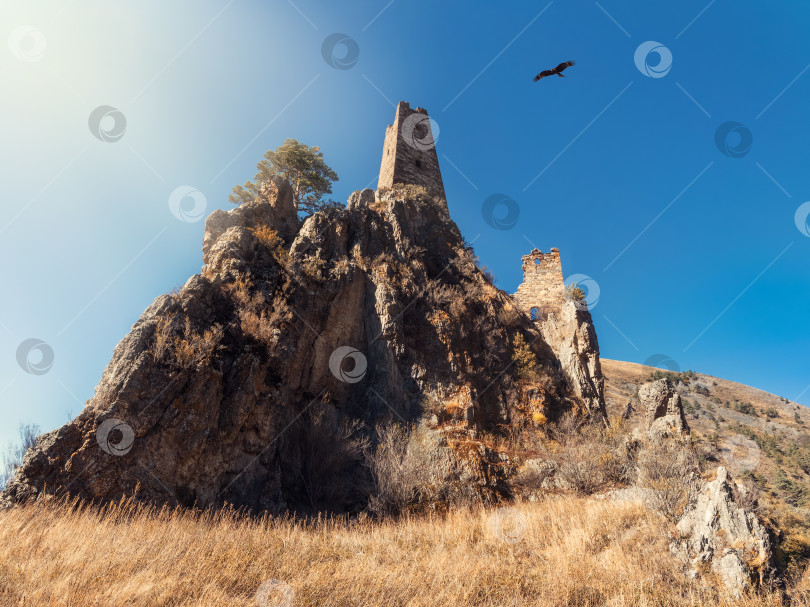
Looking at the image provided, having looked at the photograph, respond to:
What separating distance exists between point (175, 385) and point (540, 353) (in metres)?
17.2

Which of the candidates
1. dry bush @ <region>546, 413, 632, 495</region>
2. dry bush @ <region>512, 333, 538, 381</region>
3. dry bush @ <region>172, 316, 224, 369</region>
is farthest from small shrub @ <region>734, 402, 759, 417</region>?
dry bush @ <region>172, 316, 224, 369</region>

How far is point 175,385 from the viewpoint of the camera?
12.1 meters

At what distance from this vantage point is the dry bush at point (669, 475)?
347 inches

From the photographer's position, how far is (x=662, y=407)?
17594mm

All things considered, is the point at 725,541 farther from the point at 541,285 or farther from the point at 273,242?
the point at 541,285

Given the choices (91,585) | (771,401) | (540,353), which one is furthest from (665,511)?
(771,401)

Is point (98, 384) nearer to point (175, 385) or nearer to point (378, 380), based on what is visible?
point (175, 385)

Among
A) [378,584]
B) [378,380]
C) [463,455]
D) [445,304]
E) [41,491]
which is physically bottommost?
[41,491]

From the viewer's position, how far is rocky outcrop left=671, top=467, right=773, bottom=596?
5922 mm

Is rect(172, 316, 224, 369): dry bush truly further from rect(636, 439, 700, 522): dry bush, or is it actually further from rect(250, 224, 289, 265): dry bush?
rect(636, 439, 700, 522): dry bush

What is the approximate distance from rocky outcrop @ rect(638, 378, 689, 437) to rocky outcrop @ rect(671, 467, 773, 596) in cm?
952

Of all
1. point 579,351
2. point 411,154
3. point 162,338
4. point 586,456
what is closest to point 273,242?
point 162,338

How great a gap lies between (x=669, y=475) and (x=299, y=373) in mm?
13384

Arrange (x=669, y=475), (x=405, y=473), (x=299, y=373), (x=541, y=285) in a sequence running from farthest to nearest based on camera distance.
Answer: (x=541, y=285)
(x=299, y=373)
(x=405, y=473)
(x=669, y=475)
